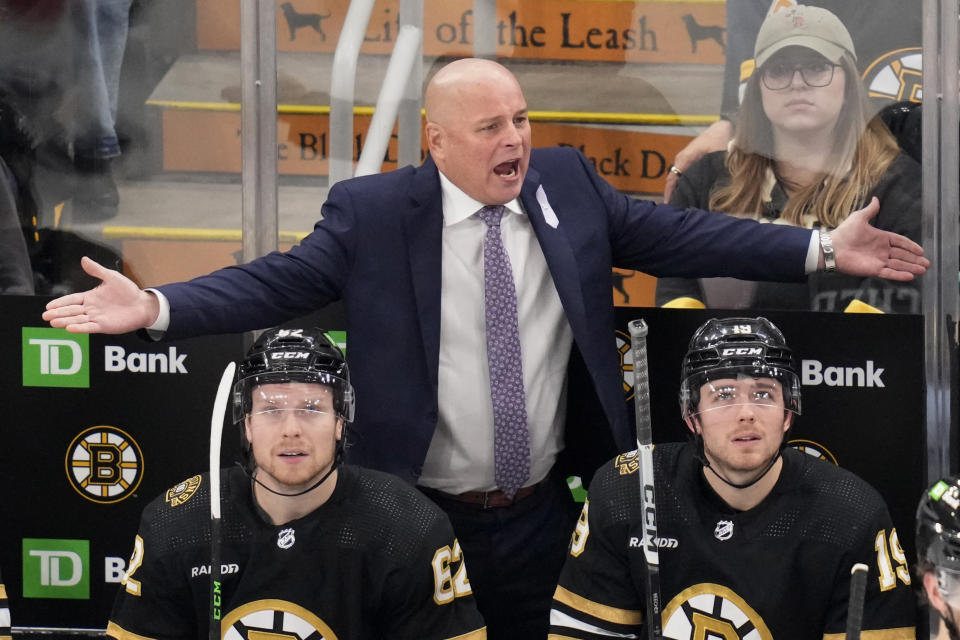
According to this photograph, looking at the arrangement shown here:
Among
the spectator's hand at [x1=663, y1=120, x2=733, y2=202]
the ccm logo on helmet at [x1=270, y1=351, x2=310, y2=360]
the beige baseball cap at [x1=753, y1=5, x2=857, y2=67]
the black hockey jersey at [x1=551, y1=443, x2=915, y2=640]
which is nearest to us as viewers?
the black hockey jersey at [x1=551, y1=443, x2=915, y2=640]

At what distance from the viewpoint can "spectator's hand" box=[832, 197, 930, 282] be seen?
3146mm

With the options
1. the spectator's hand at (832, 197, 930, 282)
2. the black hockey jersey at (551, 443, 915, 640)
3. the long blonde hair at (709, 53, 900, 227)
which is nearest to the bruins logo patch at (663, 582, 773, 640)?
the black hockey jersey at (551, 443, 915, 640)

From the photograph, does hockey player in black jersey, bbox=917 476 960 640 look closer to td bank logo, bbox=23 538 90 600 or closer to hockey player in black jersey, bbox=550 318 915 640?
hockey player in black jersey, bbox=550 318 915 640

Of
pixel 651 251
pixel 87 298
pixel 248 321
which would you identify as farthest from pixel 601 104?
pixel 87 298

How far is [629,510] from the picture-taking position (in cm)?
274

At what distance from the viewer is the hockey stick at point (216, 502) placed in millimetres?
Answer: 2523

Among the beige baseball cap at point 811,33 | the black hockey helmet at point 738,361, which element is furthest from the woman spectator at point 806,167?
the black hockey helmet at point 738,361

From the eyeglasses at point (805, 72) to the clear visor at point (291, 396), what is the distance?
1.32 metres

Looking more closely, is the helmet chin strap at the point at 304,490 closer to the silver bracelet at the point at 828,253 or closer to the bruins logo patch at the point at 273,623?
the bruins logo patch at the point at 273,623

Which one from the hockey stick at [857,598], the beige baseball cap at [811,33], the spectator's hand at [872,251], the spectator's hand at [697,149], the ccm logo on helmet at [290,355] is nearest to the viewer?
the hockey stick at [857,598]

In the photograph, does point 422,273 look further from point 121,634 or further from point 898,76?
point 898,76

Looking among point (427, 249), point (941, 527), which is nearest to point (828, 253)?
point (427, 249)

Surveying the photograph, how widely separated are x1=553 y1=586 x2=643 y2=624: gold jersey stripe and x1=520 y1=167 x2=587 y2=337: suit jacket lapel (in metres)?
0.60

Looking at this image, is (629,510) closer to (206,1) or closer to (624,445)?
(624,445)
